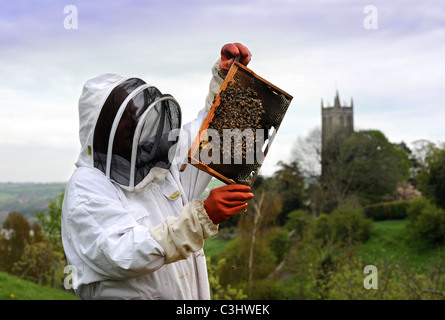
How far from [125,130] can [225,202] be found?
96 cm

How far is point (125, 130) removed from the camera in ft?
11.1

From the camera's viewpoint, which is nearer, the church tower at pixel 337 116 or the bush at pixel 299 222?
the bush at pixel 299 222

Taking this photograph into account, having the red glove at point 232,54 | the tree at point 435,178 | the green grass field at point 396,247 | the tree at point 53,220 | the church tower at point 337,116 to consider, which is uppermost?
the church tower at point 337,116

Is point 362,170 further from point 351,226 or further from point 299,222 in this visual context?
point 351,226

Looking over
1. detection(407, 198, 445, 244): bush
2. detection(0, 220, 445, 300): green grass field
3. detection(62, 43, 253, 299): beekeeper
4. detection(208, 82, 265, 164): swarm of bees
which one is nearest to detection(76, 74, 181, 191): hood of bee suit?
detection(62, 43, 253, 299): beekeeper

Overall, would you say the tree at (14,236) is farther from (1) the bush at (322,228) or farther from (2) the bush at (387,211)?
(2) the bush at (387,211)

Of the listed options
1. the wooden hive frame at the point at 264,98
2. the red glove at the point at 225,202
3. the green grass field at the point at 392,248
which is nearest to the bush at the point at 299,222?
the green grass field at the point at 392,248

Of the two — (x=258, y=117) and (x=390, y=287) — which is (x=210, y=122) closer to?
(x=258, y=117)

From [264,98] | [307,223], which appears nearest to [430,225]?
[307,223]

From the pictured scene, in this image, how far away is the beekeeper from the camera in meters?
3.00

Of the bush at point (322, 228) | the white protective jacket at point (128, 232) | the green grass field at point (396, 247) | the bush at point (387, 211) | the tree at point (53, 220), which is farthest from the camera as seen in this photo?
Answer: the bush at point (387, 211)

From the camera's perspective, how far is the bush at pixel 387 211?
36.1m

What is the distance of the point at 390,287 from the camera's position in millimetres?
14562

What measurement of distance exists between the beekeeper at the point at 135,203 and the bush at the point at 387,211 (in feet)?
116
